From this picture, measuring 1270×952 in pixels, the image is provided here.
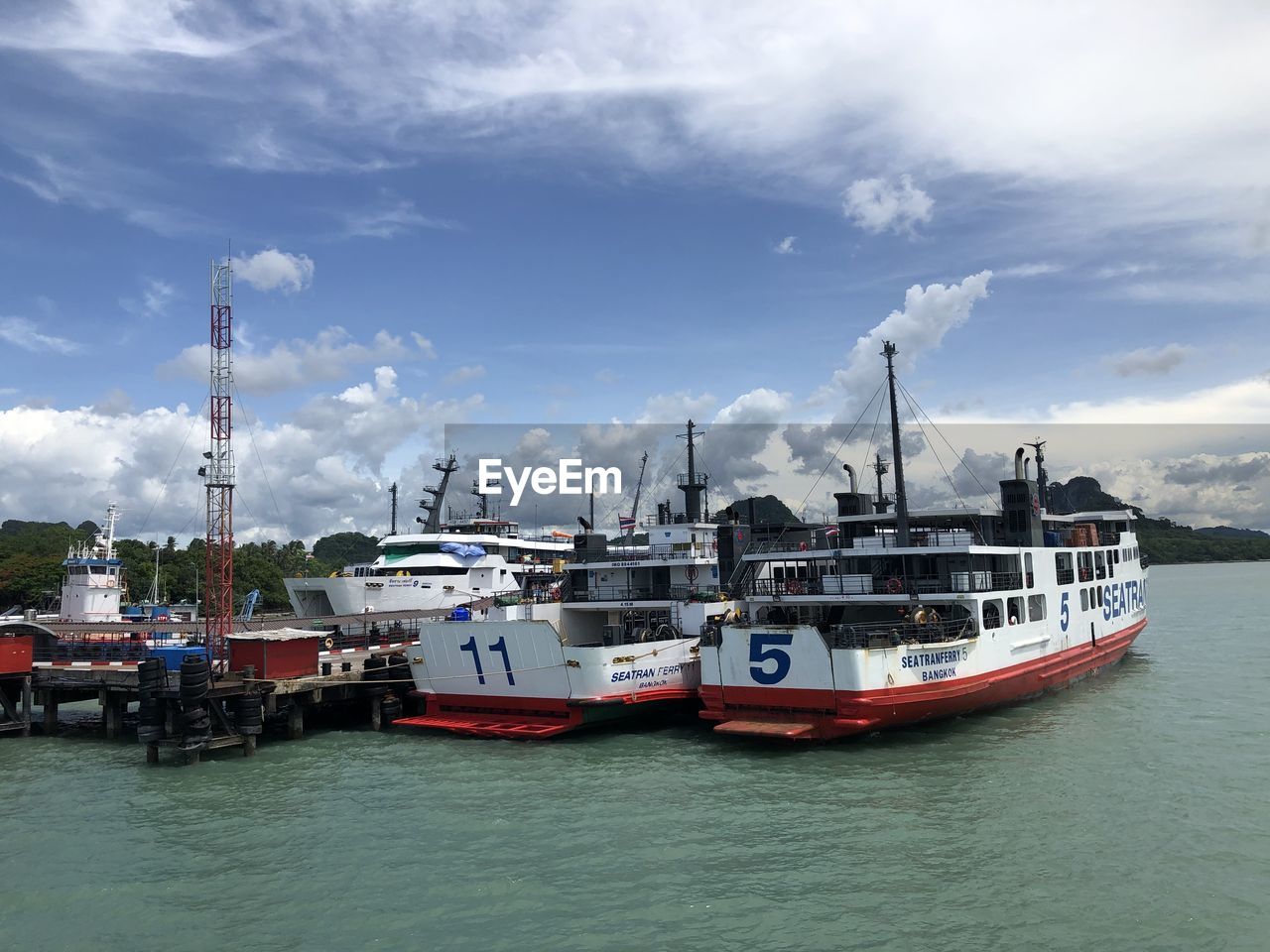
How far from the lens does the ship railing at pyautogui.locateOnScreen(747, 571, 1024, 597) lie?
25.0m

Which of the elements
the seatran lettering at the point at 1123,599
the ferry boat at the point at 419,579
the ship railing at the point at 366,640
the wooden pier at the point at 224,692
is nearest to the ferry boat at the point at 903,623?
the seatran lettering at the point at 1123,599

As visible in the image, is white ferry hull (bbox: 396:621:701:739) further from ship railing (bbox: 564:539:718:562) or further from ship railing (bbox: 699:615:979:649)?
ship railing (bbox: 564:539:718:562)

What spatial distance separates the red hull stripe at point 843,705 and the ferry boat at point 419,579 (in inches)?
806

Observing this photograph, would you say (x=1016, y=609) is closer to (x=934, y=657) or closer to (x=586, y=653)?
(x=934, y=657)

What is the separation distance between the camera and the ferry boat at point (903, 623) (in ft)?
71.0

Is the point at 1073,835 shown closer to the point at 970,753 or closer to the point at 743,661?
the point at 970,753

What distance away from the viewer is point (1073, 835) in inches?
585

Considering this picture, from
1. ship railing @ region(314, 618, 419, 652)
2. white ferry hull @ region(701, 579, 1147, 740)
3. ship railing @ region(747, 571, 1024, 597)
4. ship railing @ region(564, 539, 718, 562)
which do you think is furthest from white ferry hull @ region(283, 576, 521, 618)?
white ferry hull @ region(701, 579, 1147, 740)

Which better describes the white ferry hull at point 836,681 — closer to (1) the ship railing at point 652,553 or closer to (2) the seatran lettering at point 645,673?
(2) the seatran lettering at point 645,673

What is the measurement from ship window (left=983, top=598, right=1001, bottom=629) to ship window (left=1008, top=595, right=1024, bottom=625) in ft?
4.11

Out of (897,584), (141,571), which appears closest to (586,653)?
(897,584)

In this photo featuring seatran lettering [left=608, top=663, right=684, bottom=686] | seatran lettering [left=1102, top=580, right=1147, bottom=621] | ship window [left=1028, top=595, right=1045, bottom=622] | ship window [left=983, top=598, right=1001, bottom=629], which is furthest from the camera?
seatran lettering [left=1102, top=580, right=1147, bottom=621]

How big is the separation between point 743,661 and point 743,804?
586 cm

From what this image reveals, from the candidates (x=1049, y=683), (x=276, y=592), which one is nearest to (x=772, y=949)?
(x=1049, y=683)
